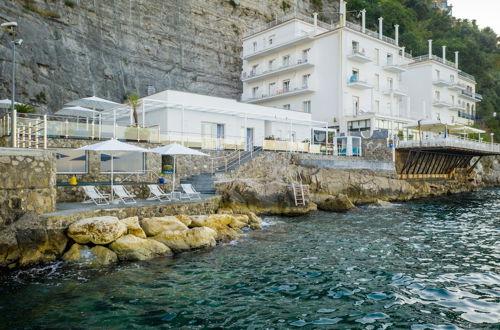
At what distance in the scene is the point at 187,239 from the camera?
1184 cm

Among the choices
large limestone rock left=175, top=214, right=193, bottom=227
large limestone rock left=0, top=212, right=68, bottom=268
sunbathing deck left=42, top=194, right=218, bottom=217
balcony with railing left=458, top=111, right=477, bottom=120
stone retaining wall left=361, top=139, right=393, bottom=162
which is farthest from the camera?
balcony with railing left=458, top=111, right=477, bottom=120

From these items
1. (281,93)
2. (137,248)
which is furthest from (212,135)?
(137,248)

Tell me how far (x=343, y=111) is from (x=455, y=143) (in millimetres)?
10348

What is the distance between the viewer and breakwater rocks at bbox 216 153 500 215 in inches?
754

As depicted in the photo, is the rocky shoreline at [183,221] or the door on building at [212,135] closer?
the rocky shoreline at [183,221]

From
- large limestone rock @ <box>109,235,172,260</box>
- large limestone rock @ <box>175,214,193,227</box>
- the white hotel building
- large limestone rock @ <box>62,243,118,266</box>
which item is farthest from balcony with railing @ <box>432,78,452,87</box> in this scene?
large limestone rock @ <box>62,243,118,266</box>

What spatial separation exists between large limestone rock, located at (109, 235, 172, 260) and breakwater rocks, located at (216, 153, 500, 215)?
23.6 feet

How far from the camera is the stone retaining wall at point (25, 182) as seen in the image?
35.2ft

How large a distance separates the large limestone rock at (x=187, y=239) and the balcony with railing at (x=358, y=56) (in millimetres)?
29602

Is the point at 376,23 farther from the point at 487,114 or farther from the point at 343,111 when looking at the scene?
the point at 343,111

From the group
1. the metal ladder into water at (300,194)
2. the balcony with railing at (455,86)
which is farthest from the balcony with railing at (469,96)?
the metal ladder into water at (300,194)

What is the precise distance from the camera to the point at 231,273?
9.18 meters

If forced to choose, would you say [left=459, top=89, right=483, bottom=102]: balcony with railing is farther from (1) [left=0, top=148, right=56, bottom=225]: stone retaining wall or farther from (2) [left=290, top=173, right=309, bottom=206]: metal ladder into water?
(1) [left=0, top=148, right=56, bottom=225]: stone retaining wall

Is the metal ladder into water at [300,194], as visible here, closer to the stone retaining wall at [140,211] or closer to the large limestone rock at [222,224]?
the stone retaining wall at [140,211]
